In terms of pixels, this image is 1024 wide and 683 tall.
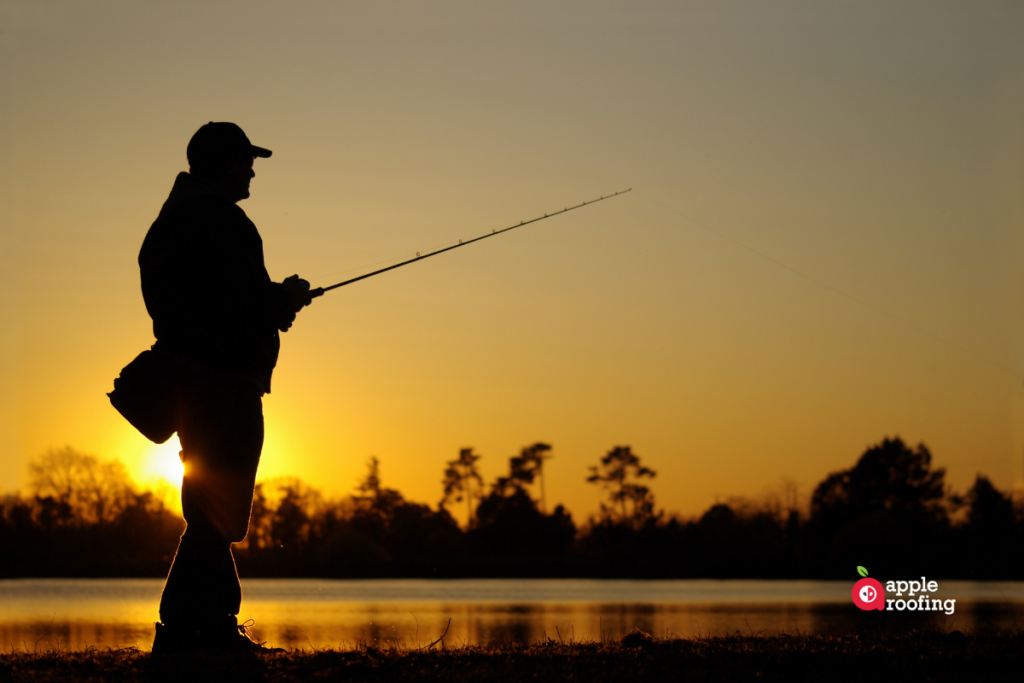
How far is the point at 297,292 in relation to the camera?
575cm

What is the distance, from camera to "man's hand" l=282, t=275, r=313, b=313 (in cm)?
569

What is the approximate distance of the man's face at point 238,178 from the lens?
5832mm

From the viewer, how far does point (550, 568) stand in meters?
70.4

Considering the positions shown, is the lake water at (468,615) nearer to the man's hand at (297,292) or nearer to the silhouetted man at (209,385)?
the silhouetted man at (209,385)

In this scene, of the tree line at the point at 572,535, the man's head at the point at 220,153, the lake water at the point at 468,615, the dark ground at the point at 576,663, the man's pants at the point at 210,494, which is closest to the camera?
the dark ground at the point at 576,663

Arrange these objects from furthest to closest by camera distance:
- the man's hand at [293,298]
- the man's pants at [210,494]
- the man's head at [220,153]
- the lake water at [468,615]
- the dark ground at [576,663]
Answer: the lake water at [468,615] → the man's head at [220,153] → the man's hand at [293,298] → the man's pants at [210,494] → the dark ground at [576,663]

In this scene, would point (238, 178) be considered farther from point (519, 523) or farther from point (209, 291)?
point (519, 523)

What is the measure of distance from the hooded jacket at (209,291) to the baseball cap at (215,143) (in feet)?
0.83

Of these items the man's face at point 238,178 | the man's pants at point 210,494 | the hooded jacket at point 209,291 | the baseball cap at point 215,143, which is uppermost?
the baseball cap at point 215,143

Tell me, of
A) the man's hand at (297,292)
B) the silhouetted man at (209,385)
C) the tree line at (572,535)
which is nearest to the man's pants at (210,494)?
the silhouetted man at (209,385)

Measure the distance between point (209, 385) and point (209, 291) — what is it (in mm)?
493

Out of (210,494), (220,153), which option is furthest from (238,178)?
(210,494)

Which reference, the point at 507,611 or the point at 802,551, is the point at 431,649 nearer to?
the point at 507,611

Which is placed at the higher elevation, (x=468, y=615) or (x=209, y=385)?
(x=209, y=385)
